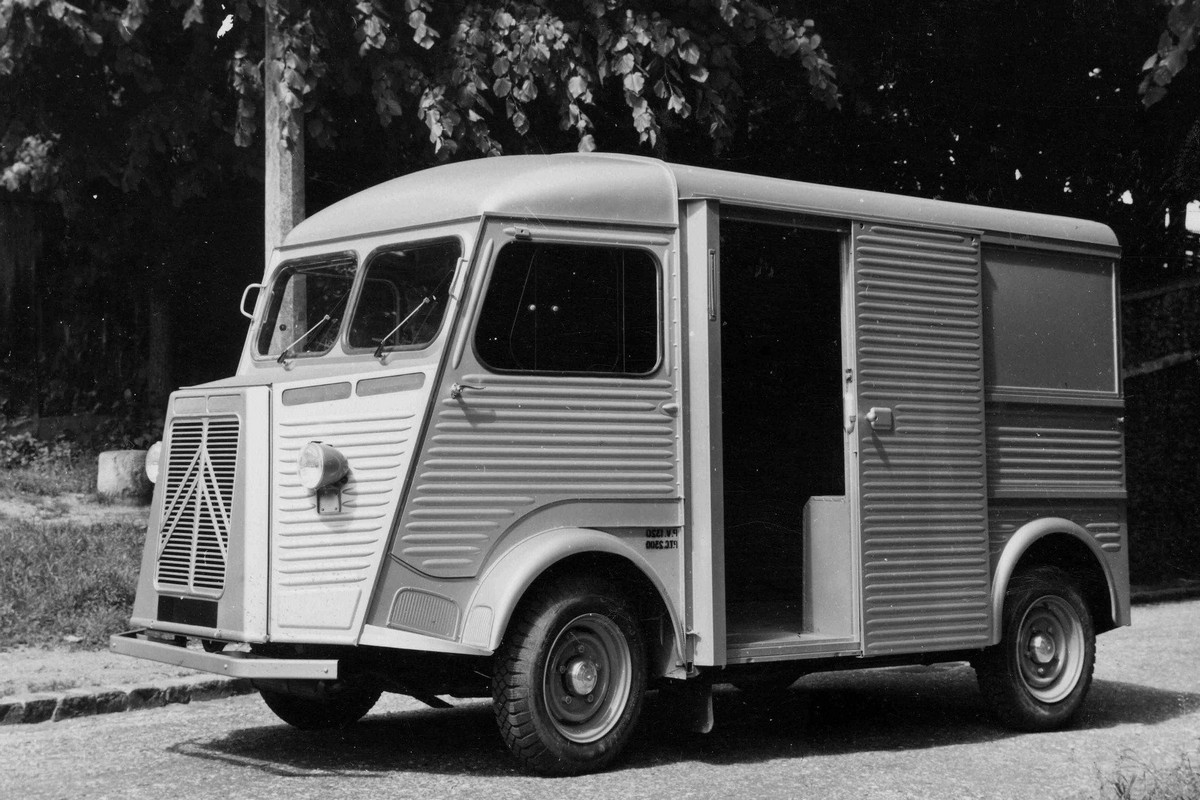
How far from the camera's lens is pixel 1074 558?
964 centimetres

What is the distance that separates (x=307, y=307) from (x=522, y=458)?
66.9 inches

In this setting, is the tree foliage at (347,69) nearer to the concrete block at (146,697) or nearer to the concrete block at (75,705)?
the concrete block at (146,697)

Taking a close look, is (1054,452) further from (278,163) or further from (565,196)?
(278,163)

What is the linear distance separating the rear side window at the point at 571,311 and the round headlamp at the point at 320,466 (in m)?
0.82

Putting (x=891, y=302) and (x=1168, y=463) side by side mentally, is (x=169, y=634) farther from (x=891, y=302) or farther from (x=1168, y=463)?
(x=1168, y=463)

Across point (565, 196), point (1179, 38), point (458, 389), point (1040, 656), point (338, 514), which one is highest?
point (1179, 38)

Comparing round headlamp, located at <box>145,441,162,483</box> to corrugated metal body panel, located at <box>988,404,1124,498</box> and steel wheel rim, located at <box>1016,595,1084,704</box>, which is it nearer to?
corrugated metal body panel, located at <box>988,404,1124,498</box>

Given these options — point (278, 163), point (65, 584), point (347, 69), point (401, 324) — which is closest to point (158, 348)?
point (347, 69)

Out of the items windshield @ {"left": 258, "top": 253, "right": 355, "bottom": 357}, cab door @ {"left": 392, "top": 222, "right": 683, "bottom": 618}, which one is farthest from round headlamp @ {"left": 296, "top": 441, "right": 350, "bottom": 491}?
windshield @ {"left": 258, "top": 253, "right": 355, "bottom": 357}

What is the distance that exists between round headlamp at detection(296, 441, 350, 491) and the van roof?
126 centimetres

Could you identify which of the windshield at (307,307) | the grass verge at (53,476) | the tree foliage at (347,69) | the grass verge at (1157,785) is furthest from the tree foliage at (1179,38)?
the grass verge at (53,476)

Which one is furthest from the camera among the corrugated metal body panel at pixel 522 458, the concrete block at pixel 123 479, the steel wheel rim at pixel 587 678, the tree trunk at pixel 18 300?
the tree trunk at pixel 18 300

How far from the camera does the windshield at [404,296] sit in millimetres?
7520

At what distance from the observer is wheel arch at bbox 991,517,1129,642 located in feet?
30.0
